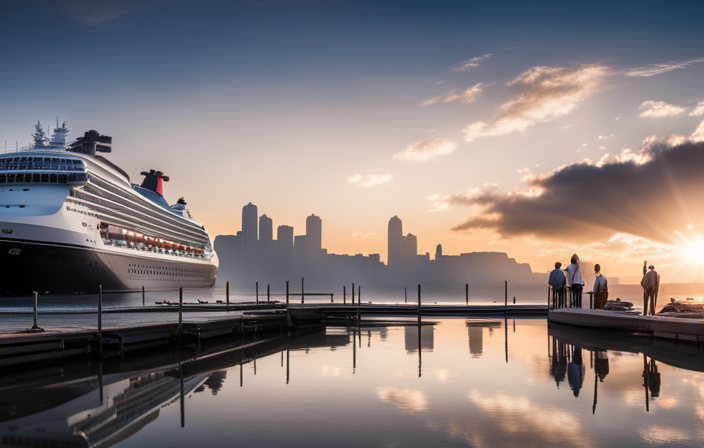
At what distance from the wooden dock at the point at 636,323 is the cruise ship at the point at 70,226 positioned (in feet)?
155

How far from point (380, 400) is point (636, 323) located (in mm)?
20404

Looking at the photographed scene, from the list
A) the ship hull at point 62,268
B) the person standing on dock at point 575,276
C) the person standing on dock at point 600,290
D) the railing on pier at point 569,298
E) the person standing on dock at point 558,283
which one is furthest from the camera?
the ship hull at point 62,268

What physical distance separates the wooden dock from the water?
958 mm

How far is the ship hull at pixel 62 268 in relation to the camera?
185 ft

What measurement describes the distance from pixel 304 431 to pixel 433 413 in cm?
341

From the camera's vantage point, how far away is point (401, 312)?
Answer: 4666cm

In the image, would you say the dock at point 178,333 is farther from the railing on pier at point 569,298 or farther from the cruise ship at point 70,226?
the cruise ship at point 70,226

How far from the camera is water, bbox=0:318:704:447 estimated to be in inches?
468

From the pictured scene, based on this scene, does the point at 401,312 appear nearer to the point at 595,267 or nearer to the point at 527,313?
the point at 527,313

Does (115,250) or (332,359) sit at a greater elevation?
(115,250)

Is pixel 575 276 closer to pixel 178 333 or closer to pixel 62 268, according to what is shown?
pixel 178 333

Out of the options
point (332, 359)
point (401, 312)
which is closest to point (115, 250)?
point (401, 312)

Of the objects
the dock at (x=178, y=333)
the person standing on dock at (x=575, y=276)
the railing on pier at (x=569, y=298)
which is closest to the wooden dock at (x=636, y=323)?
the railing on pier at (x=569, y=298)

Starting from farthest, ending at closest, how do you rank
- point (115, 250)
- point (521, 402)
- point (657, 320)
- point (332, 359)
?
point (115, 250), point (657, 320), point (332, 359), point (521, 402)
